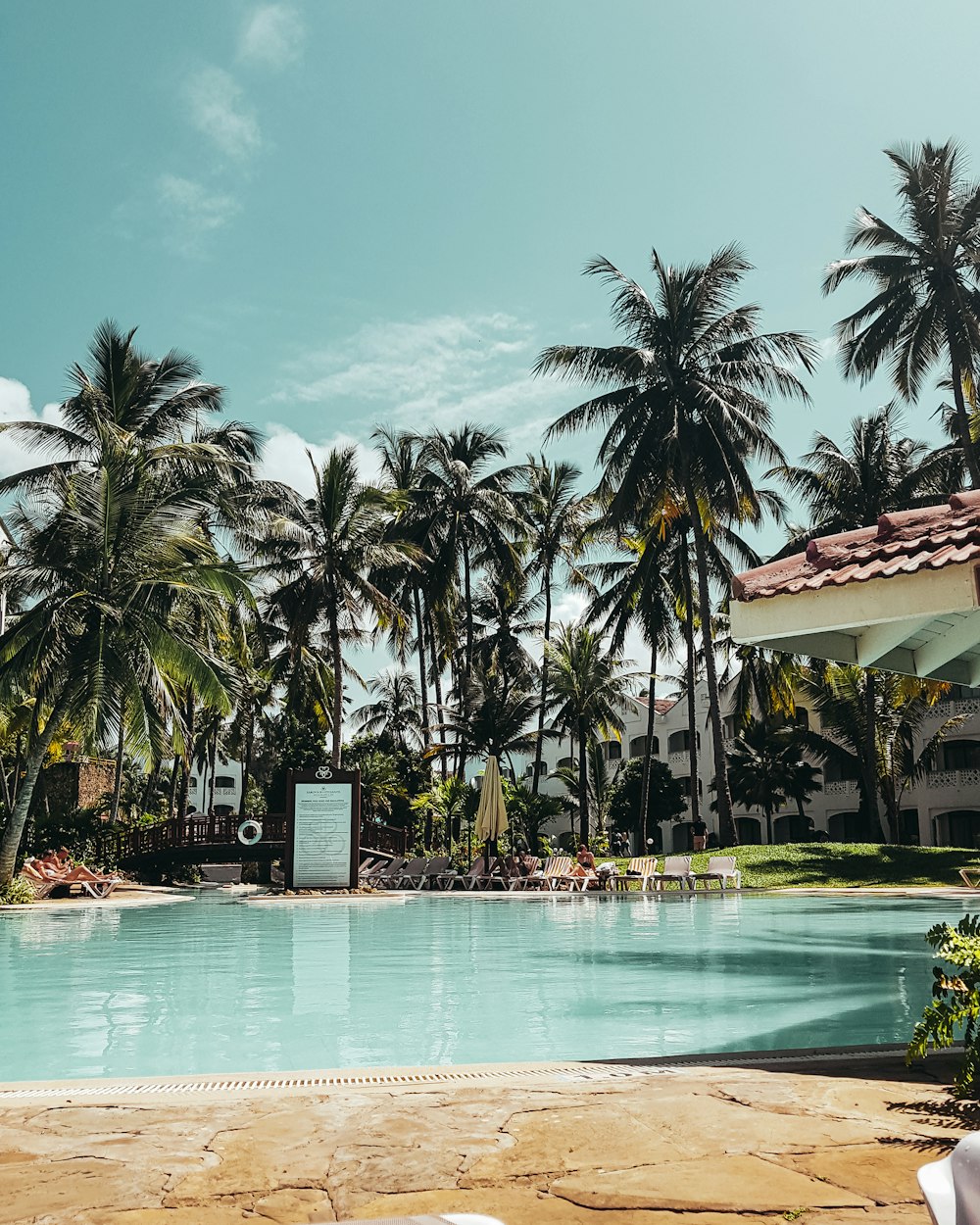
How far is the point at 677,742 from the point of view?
5238 cm

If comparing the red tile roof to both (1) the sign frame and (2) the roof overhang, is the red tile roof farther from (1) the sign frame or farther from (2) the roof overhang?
(1) the sign frame

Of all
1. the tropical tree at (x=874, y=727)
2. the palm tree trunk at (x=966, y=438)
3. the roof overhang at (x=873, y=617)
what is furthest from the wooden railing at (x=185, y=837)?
the roof overhang at (x=873, y=617)

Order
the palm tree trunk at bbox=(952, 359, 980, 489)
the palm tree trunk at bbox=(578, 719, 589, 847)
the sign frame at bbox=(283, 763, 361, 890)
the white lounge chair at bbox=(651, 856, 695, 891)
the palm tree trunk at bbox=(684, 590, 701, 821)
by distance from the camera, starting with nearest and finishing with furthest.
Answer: the palm tree trunk at bbox=(952, 359, 980, 489) < the sign frame at bbox=(283, 763, 361, 890) < the white lounge chair at bbox=(651, 856, 695, 891) < the palm tree trunk at bbox=(684, 590, 701, 821) < the palm tree trunk at bbox=(578, 719, 589, 847)

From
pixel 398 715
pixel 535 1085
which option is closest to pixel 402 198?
pixel 535 1085

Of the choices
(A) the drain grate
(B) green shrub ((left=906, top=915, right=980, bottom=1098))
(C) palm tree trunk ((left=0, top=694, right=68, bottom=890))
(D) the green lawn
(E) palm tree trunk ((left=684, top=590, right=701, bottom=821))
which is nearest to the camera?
(B) green shrub ((left=906, top=915, right=980, bottom=1098))

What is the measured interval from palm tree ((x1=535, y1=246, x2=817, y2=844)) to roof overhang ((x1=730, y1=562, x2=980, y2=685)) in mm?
21696

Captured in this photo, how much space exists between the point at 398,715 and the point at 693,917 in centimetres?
3553

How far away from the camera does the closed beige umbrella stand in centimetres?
2738

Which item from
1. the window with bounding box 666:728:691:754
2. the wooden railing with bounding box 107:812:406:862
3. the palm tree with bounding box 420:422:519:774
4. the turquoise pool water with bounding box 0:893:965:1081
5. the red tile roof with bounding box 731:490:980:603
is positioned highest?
the palm tree with bounding box 420:422:519:774

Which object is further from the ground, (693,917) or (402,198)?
(402,198)

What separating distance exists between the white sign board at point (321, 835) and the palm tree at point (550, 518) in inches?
566

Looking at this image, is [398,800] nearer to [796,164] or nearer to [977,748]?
[977,748]

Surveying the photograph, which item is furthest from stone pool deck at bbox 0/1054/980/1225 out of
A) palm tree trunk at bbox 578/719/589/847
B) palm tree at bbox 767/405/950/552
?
palm tree trunk at bbox 578/719/589/847

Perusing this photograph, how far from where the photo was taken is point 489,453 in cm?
3941
